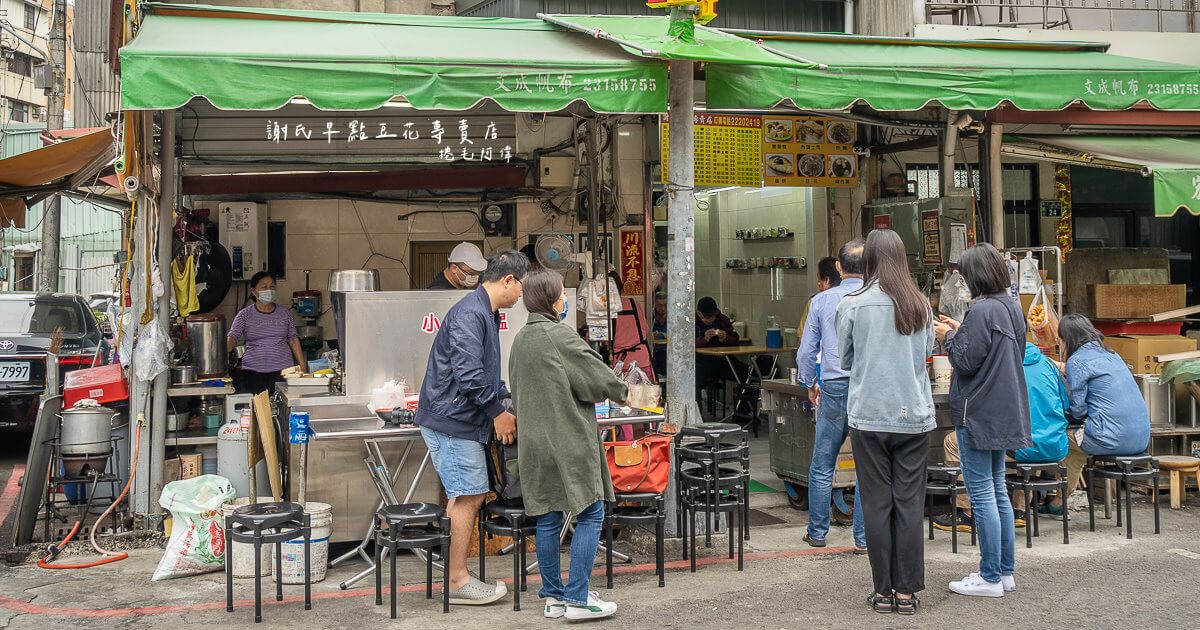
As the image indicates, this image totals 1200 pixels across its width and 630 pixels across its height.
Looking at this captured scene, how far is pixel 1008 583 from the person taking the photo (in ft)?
17.9

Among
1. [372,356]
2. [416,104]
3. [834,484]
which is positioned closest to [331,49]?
[416,104]

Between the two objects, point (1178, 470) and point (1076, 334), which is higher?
point (1076, 334)

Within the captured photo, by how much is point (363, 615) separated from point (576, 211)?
6.80 m

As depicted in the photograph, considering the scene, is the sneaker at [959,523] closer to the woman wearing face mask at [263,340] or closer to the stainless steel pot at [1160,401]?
the stainless steel pot at [1160,401]

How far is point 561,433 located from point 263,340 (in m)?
5.37

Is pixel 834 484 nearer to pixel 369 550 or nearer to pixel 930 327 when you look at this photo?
pixel 930 327

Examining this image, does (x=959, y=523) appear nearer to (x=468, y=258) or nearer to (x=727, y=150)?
(x=727, y=150)

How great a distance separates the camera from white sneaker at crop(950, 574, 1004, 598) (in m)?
5.35

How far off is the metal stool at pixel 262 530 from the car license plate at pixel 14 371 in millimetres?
6352

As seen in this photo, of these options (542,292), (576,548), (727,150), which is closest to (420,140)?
(727,150)

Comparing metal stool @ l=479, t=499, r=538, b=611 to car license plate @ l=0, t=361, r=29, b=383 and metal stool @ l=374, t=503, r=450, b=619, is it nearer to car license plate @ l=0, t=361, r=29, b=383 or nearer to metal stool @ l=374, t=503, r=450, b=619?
metal stool @ l=374, t=503, r=450, b=619

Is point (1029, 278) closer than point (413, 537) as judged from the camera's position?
No

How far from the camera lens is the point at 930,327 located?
17.0ft

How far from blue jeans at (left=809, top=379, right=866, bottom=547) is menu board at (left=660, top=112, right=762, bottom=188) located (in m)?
2.87
